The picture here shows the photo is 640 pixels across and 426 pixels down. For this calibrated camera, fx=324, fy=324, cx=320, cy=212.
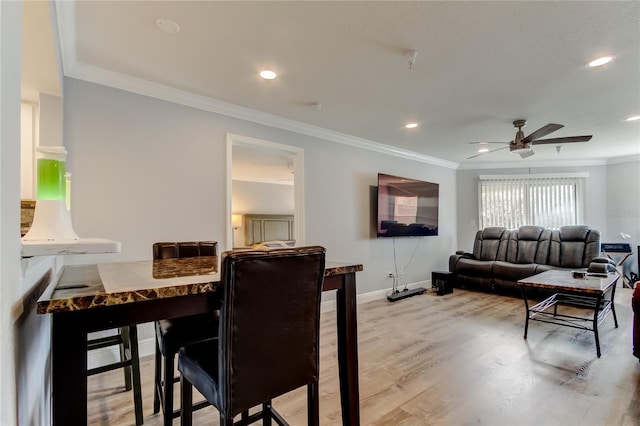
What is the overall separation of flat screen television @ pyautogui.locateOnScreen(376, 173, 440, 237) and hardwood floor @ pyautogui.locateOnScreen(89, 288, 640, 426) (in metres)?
1.70

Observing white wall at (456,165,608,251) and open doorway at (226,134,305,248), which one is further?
white wall at (456,165,608,251)

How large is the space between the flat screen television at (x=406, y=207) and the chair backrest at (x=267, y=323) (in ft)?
12.4

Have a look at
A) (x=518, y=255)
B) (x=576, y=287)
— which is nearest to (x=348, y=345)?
(x=576, y=287)

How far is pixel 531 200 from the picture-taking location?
6.48 meters

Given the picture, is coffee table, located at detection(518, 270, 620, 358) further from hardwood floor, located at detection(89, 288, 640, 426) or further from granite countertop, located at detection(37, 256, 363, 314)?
granite countertop, located at detection(37, 256, 363, 314)

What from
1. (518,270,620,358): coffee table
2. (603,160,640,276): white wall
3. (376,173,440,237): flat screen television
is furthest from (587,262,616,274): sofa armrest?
(603,160,640,276): white wall

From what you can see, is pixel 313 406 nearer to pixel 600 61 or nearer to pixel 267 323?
pixel 267 323

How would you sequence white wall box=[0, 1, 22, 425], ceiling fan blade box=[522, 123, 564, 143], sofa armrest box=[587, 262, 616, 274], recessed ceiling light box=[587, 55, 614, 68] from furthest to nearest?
sofa armrest box=[587, 262, 616, 274] < ceiling fan blade box=[522, 123, 564, 143] < recessed ceiling light box=[587, 55, 614, 68] < white wall box=[0, 1, 22, 425]

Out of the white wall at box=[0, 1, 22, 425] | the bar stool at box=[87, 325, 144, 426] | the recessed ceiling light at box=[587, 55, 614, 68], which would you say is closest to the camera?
the white wall at box=[0, 1, 22, 425]

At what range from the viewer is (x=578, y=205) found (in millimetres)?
6312

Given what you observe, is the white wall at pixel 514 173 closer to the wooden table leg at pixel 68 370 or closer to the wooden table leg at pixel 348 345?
the wooden table leg at pixel 348 345

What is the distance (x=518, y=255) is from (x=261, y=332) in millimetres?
5765

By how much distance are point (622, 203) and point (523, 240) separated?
2.26 meters

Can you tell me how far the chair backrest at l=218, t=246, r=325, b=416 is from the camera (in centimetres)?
104
